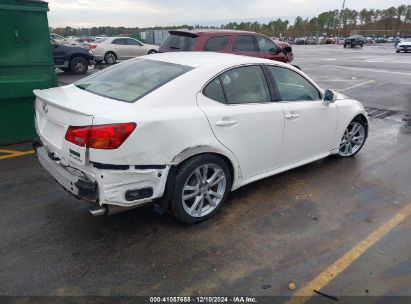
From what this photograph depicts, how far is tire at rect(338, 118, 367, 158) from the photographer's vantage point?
211 inches

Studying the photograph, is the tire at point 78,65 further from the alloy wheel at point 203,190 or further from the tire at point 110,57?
the alloy wheel at point 203,190

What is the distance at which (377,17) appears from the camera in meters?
97.4

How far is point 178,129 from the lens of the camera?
3.17m

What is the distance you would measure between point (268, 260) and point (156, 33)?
42863mm

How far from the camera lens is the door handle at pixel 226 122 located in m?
3.47

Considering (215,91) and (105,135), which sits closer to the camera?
(105,135)

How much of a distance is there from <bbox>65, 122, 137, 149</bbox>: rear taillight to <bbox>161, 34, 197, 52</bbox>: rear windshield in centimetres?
694

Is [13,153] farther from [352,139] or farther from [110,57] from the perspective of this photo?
[110,57]

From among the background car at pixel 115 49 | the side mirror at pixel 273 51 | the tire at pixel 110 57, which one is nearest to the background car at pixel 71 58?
the background car at pixel 115 49

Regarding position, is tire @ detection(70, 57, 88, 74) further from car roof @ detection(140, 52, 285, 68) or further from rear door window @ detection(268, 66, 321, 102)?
rear door window @ detection(268, 66, 321, 102)

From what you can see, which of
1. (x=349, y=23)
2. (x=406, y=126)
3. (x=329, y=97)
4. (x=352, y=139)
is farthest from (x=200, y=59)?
(x=349, y=23)

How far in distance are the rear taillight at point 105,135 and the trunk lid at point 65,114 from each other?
2.5 inches

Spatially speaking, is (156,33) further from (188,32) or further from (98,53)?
(188,32)

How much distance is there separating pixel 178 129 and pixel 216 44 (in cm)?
697
